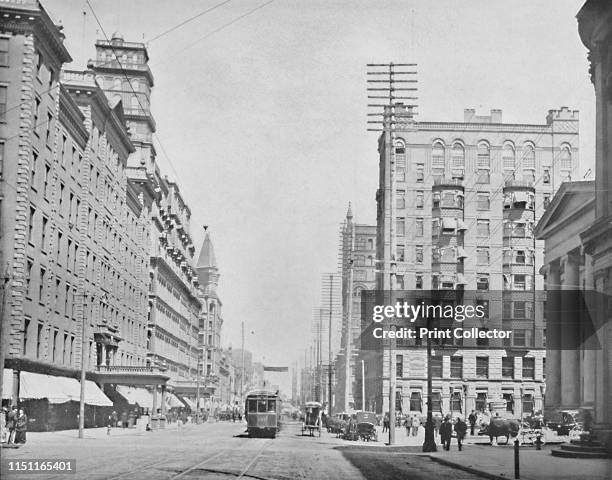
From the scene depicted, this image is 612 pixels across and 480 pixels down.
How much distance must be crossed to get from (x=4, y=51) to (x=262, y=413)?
1385 inches

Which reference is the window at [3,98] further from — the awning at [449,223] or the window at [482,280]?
the awning at [449,223]

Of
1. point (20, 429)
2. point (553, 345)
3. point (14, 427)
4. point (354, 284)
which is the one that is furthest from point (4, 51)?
point (354, 284)

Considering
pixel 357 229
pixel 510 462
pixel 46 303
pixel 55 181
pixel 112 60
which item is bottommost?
pixel 510 462

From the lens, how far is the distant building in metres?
97.1

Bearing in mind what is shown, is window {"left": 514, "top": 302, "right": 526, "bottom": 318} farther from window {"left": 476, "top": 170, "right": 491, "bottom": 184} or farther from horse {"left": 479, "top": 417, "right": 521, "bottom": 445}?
window {"left": 476, "top": 170, "right": 491, "bottom": 184}

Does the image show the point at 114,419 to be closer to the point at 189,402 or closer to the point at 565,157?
the point at 565,157

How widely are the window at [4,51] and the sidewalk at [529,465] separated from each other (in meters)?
19.7

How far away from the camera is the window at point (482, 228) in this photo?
63.6 metres

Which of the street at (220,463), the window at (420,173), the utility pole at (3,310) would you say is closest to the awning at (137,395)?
the street at (220,463)

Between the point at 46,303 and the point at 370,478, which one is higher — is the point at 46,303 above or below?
above

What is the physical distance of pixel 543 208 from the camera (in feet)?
174

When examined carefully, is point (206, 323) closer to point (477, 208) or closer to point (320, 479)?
point (477, 208)

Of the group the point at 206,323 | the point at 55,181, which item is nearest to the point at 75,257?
the point at 55,181

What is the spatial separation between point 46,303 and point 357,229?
336ft
